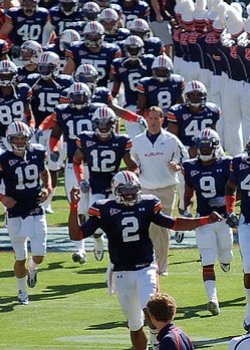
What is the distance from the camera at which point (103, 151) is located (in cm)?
1491

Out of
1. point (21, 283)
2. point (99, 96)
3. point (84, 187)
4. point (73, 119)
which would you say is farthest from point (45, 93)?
point (21, 283)

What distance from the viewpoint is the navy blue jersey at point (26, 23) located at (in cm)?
2141

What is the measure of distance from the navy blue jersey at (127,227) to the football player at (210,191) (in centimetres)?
180

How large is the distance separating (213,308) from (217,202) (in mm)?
935

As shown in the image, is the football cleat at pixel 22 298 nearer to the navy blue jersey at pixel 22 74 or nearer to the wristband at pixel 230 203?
the wristband at pixel 230 203

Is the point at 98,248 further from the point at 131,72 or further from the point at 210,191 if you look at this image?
the point at 131,72

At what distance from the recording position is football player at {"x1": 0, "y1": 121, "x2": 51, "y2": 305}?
46.9ft

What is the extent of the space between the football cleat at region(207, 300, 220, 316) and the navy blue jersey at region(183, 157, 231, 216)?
836 millimetres

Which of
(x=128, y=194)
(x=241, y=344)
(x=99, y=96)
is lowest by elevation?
(x=99, y=96)

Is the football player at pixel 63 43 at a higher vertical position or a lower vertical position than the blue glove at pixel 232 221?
lower

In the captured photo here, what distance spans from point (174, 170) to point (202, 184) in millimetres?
1326

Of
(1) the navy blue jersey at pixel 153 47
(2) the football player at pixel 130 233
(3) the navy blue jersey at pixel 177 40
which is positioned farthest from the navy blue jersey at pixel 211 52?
(2) the football player at pixel 130 233

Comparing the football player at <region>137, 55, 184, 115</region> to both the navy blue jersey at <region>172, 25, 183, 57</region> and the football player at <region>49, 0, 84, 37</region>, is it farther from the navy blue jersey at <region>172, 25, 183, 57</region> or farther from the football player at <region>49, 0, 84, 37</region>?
the navy blue jersey at <region>172, 25, 183, 57</region>

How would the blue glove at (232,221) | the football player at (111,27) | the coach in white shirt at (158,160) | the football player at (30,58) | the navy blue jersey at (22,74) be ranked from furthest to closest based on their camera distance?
the football player at (111,27)
the football player at (30,58)
the navy blue jersey at (22,74)
the coach in white shirt at (158,160)
the blue glove at (232,221)
